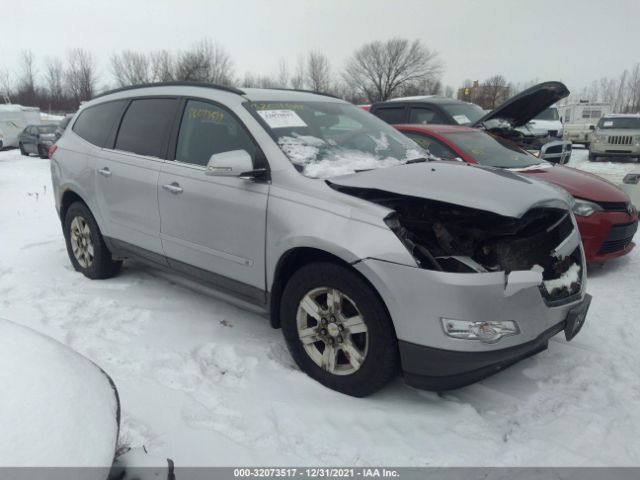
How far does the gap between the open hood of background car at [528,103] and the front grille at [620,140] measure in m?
11.2

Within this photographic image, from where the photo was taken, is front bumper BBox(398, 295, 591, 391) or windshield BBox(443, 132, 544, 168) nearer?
front bumper BBox(398, 295, 591, 391)

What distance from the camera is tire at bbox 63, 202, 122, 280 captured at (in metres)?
4.66

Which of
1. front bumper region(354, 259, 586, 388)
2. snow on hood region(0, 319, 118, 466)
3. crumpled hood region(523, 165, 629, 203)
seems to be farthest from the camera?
crumpled hood region(523, 165, 629, 203)

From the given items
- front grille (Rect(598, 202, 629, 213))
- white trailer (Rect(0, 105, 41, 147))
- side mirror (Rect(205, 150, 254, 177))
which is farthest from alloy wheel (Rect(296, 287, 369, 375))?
white trailer (Rect(0, 105, 41, 147))

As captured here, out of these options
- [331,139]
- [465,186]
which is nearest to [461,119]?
[331,139]

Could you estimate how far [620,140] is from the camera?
15.9 meters

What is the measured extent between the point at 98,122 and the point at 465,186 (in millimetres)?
3670

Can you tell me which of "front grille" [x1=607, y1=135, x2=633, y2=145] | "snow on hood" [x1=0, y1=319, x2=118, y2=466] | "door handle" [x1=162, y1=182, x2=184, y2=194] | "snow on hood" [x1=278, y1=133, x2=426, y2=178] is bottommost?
"front grille" [x1=607, y1=135, x2=633, y2=145]

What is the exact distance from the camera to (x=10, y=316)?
388 centimetres

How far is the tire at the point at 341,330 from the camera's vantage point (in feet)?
8.66

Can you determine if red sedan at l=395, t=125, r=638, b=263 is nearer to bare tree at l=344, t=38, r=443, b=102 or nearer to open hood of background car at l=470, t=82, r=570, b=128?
open hood of background car at l=470, t=82, r=570, b=128

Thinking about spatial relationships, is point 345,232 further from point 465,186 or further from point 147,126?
point 147,126

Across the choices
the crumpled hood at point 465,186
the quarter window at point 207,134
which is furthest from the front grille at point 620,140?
the quarter window at point 207,134

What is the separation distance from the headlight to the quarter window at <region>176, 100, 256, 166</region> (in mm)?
3448
